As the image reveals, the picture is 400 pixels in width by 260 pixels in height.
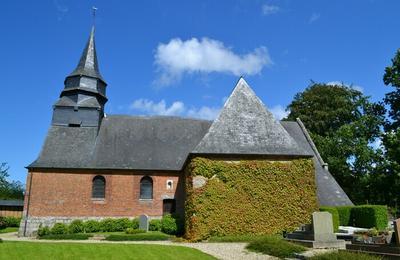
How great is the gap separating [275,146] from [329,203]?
557 centimetres

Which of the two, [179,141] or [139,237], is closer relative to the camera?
[139,237]

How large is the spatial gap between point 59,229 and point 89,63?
13.5 meters

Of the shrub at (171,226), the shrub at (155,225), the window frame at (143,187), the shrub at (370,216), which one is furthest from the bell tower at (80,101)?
the shrub at (370,216)

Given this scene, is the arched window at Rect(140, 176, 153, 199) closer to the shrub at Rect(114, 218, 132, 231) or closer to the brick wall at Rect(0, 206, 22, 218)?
the shrub at Rect(114, 218, 132, 231)

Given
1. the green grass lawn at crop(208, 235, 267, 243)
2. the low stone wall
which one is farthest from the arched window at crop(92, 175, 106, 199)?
the green grass lawn at crop(208, 235, 267, 243)

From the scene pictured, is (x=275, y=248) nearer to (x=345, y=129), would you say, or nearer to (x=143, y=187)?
(x=143, y=187)

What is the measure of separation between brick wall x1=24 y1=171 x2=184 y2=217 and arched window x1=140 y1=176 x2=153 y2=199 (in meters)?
0.31

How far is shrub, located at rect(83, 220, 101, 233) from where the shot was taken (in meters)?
24.1

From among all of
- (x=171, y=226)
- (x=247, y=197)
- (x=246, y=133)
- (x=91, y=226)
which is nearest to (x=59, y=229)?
(x=91, y=226)

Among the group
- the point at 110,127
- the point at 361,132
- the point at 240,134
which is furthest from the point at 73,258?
the point at 361,132

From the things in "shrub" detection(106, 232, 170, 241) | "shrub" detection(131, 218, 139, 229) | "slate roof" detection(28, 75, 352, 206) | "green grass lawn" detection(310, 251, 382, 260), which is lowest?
"shrub" detection(106, 232, 170, 241)

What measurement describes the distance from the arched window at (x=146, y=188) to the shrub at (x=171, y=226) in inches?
136

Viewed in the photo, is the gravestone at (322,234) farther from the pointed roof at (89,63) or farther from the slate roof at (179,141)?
the pointed roof at (89,63)

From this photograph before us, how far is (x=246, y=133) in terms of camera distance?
22031mm
